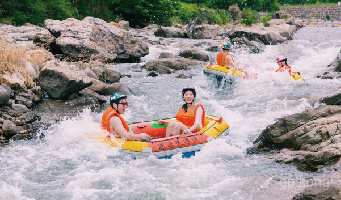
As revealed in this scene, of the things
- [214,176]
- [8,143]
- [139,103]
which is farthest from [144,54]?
[214,176]

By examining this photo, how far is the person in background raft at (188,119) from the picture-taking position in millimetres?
6242

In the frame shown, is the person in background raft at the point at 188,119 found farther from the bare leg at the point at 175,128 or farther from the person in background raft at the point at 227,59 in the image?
the person in background raft at the point at 227,59

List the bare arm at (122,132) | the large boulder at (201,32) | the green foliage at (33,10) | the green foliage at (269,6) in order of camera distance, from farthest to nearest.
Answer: the green foliage at (269,6) → the large boulder at (201,32) → the green foliage at (33,10) → the bare arm at (122,132)

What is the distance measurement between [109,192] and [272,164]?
2437 millimetres

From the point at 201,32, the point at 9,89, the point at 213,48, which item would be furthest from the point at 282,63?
the point at 201,32

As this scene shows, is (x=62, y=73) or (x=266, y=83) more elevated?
(x=62, y=73)

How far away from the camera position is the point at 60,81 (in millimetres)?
8641

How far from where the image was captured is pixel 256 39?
19.8 m

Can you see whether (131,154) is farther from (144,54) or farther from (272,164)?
(144,54)

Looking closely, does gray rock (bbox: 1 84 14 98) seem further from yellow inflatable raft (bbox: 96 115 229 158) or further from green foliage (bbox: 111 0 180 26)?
green foliage (bbox: 111 0 180 26)

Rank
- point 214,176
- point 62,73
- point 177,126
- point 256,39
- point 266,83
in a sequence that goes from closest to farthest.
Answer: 1. point 214,176
2. point 177,126
3. point 62,73
4. point 266,83
5. point 256,39

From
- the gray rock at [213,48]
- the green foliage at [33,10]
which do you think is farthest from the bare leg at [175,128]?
the green foliage at [33,10]

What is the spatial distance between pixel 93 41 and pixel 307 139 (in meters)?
9.72

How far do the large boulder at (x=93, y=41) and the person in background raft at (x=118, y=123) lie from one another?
20.6 ft
